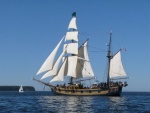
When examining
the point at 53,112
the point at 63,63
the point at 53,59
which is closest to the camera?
the point at 53,112

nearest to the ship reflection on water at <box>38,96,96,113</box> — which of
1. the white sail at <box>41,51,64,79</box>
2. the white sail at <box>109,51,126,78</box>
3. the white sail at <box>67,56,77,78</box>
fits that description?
the white sail at <box>41,51,64,79</box>

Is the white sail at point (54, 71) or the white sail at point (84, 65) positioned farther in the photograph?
the white sail at point (84, 65)

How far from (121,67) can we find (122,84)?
19.2 feet

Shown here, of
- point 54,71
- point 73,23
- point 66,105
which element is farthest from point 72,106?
point 73,23

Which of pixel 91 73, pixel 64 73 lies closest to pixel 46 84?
pixel 64 73

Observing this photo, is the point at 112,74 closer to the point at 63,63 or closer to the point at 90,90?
the point at 90,90

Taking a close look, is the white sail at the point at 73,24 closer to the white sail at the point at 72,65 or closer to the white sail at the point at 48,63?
the white sail at the point at 72,65

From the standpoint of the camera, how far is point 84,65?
395ft

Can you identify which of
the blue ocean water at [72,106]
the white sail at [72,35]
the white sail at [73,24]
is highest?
the white sail at [73,24]

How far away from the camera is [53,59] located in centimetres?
11262

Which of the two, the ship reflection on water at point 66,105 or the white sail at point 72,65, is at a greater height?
the white sail at point 72,65

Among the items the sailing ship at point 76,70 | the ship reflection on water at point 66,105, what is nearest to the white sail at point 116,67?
the sailing ship at point 76,70

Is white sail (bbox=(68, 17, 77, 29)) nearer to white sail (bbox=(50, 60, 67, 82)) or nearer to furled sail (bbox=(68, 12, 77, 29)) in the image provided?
furled sail (bbox=(68, 12, 77, 29))

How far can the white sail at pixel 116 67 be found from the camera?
11381 cm
